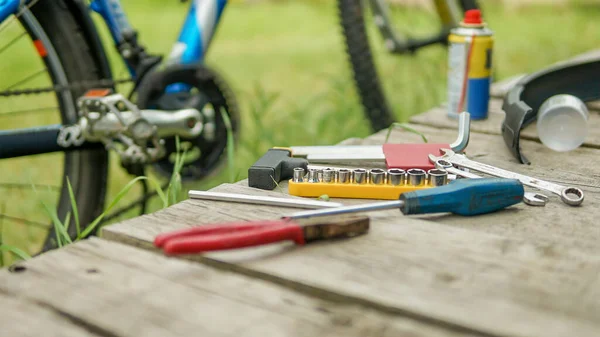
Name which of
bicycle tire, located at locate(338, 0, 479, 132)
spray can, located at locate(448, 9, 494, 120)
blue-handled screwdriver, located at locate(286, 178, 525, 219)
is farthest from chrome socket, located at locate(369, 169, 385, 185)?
bicycle tire, located at locate(338, 0, 479, 132)

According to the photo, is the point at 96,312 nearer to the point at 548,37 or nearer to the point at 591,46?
the point at 591,46

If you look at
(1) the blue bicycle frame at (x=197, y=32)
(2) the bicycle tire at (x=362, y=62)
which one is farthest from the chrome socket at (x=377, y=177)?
(2) the bicycle tire at (x=362, y=62)

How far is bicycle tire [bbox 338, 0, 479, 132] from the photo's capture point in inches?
90.0

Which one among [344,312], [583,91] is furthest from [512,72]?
[344,312]

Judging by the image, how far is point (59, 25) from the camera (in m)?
1.68

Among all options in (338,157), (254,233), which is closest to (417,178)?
(338,157)

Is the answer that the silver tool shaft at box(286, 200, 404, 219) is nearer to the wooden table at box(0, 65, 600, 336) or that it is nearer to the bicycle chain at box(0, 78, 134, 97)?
the wooden table at box(0, 65, 600, 336)

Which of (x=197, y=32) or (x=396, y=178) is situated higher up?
(x=197, y=32)

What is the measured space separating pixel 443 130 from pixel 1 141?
97 cm

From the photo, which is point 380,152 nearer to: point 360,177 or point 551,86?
point 360,177

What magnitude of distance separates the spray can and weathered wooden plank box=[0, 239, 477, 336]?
1.02 meters

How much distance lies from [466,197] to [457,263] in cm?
16

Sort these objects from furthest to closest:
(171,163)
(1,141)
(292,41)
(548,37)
A: (292,41) < (548,37) < (171,163) < (1,141)

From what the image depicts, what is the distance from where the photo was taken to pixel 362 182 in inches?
44.8
